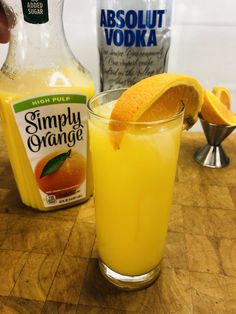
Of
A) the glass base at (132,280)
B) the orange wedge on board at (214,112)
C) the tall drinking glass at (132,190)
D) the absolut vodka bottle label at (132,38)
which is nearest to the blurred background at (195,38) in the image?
the absolut vodka bottle label at (132,38)

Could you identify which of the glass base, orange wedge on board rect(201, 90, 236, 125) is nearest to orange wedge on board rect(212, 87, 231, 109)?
orange wedge on board rect(201, 90, 236, 125)

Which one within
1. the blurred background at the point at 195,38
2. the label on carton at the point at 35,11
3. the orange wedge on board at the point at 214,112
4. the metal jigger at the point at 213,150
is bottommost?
the metal jigger at the point at 213,150

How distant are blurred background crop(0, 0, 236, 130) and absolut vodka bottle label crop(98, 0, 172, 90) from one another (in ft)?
0.53

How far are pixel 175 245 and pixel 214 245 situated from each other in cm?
6

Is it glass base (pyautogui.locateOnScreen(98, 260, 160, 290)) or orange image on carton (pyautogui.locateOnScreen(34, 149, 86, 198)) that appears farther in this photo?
orange image on carton (pyautogui.locateOnScreen(34, 149, 86, 198))

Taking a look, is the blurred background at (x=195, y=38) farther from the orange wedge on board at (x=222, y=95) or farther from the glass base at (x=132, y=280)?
the glass base at (x=132, y=280)

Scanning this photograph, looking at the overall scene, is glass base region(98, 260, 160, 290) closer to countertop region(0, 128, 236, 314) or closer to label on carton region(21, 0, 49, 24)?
countertop region(0, 128, 236, 314)

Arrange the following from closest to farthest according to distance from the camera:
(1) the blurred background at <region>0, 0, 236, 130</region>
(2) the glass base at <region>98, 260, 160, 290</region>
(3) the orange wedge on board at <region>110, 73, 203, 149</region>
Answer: (3) the orange wedge on board at <region>110, 73, 203, 149</region>
(2) the glass base at <region>98, 260, 160, 290</region>
(1) the blurred background at <region>0, 0, 236, 130</region>

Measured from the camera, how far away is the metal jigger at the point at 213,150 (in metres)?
0.69

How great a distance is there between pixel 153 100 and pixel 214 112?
38 centimetres

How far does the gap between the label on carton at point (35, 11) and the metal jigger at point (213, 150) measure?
15.8 inches

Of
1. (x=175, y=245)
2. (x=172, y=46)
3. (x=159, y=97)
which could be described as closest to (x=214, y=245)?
(x=175, y=245)

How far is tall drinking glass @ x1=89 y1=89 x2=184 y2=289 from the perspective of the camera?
351 mm

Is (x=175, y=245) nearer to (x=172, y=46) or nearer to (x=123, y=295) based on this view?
(x=123, y=295)
